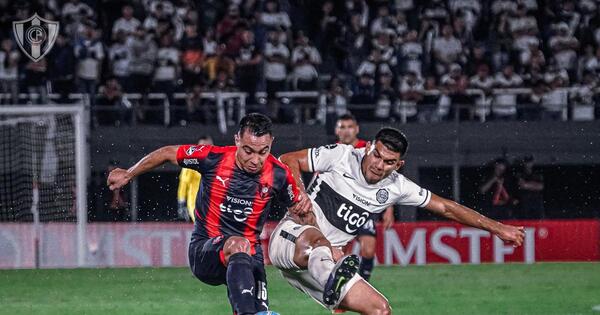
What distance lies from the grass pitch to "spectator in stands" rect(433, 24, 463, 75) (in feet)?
16.5

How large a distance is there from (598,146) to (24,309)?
1081 centimetres

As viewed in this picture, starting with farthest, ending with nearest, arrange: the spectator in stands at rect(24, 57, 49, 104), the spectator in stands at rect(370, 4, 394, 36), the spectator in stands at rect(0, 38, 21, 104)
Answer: the spectator in stands at rect(370, 4, 394, 36)
the spectator in stands at rect(24, 57, 49, 104)
the spectator in stands at rect(0, 38, 21, 104)

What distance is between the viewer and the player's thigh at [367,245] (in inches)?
496

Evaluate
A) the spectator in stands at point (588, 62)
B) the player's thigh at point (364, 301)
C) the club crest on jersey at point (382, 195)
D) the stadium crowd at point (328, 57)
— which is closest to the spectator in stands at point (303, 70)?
the stadium crowd at point (328, 57)

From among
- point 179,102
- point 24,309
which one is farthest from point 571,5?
point 24,309

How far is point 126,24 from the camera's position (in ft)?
64.4

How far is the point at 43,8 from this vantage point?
20250mm

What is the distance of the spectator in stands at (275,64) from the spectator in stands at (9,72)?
419 centimetres

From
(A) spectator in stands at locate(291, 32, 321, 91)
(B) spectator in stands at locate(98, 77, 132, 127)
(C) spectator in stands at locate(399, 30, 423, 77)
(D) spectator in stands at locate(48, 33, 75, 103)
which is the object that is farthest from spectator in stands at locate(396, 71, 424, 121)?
(D) spectator in stands at locate(48, 33, 75, 103)

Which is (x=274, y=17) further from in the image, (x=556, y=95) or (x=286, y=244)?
(x=286, y=244)

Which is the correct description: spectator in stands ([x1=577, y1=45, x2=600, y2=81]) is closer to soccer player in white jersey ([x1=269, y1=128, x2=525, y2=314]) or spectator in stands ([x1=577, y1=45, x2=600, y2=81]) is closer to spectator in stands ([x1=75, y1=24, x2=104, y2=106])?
spectator in stands ([x1=75, y1=24, x2=104, y2=106])

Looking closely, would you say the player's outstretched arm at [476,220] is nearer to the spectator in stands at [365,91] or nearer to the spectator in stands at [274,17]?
the spectator in stands at [365,91]

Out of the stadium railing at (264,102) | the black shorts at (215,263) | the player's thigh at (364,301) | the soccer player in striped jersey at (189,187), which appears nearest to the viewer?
the player's thigh at (364,301)

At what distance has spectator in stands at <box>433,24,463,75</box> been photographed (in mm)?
19953
